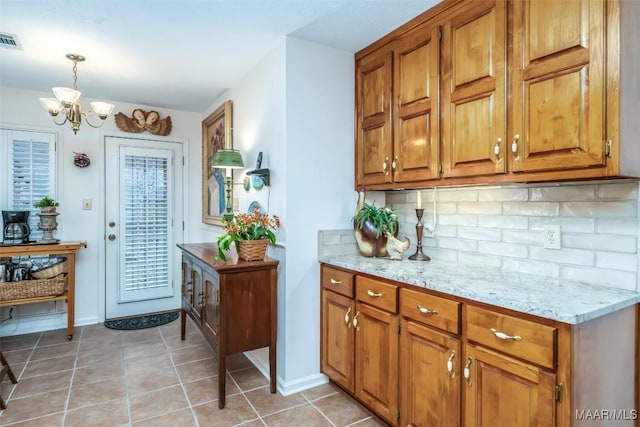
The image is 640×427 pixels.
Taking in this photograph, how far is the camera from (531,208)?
71.1 inches

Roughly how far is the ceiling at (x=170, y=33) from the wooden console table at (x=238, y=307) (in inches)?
58.5

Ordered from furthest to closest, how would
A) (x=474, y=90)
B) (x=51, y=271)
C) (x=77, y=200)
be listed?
(x=77, y=200) → (x=51, y=271) → (x=474, y=90)

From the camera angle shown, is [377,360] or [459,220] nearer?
[377,360]

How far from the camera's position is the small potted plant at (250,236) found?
2.28 metres

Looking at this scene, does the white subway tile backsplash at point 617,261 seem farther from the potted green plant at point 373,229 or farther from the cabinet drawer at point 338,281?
the cabinet drawer at point 338,281

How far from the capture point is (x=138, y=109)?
3879 millimetres

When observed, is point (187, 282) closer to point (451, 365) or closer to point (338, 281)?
point (338, 281)

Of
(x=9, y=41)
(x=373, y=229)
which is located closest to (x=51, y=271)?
(x=9, y=41)

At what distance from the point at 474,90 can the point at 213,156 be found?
284 centimetres

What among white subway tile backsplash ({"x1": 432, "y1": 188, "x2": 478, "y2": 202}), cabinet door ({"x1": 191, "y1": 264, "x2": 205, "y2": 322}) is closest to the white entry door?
cabinet door ({"x1": 191, "y1": 264, "x2": 205, "y2": 322})

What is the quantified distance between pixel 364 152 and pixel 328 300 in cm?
105

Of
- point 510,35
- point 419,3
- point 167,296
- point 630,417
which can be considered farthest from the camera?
point 167,296

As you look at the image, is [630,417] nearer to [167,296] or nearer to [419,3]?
[419,3]

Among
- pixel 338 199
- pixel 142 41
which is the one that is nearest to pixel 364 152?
pixel 338 199
